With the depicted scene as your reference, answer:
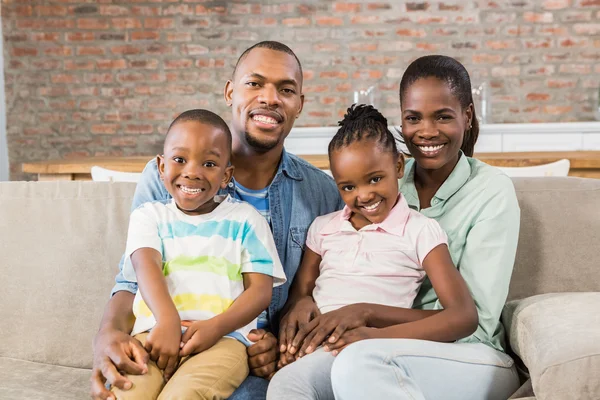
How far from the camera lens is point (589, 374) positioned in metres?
1.26

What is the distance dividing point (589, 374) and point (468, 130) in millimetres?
797

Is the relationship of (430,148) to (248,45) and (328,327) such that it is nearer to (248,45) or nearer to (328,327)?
(328,327)

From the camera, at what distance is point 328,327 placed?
1532mm

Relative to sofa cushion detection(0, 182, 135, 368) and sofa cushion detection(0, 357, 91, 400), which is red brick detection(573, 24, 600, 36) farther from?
sofa cushion detection(0, 357, 91, 400)

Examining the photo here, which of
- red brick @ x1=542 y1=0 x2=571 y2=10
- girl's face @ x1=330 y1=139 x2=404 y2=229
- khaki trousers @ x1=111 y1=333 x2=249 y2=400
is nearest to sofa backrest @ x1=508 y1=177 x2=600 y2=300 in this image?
girl's face @ x1=330 y1=139 x2=404 y2=229

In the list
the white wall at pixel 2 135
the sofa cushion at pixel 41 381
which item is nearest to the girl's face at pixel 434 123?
the sofa cushion at pixel 41 381

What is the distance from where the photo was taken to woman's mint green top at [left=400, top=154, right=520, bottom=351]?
1.59 metres

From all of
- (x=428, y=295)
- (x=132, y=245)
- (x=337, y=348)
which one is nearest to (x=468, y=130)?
(x=428, y=295)

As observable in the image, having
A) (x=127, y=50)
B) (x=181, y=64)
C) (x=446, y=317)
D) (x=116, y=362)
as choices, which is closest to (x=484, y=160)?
(x=446, y=317)

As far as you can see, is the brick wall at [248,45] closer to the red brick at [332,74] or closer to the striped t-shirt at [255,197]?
the red brick at [332,74]

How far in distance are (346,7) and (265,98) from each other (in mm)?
3894

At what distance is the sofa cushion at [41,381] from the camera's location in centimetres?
165

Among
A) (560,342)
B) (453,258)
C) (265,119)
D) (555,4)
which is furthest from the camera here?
(555,4)

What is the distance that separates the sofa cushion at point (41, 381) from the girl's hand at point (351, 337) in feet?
2.00
